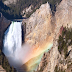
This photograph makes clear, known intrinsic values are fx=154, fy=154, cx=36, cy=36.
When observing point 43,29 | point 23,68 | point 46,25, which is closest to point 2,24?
point 43,29

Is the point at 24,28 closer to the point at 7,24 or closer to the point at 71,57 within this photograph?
the point at 7,24

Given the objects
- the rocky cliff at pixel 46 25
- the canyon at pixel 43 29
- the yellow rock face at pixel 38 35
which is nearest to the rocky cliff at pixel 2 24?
the canyon at pixel 43 29

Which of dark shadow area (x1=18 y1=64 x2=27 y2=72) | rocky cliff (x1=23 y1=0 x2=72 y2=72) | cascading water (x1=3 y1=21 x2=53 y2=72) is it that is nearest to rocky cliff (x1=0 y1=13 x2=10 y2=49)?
cascading water (x1=3 y1=21 x2=53 y2=72)

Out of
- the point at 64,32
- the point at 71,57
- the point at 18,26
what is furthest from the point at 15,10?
the point at 71,57

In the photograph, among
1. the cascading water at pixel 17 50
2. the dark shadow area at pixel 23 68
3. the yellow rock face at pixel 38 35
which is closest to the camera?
the dark shadow area at pixel 23 68

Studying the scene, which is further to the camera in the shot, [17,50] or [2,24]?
[17,50]

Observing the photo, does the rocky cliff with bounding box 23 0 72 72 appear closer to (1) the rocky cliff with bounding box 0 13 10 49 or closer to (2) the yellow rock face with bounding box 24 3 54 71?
(2) the yellow rock face with bounding box 24 3 54 71

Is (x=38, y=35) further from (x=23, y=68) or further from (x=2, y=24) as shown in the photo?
(x=2, y=24)

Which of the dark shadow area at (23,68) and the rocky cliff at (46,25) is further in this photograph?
the dark shadow area at (23,68)

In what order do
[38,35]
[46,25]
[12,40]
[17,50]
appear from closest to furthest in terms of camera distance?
[46,25], [38,35], [17,50], [12,40]

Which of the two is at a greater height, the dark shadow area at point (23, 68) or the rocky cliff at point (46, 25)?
the rocky cliff at point (46, 25)

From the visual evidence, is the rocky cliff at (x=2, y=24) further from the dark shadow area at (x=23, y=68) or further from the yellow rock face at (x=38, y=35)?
the dark shadow area at (x=23, y=68)
